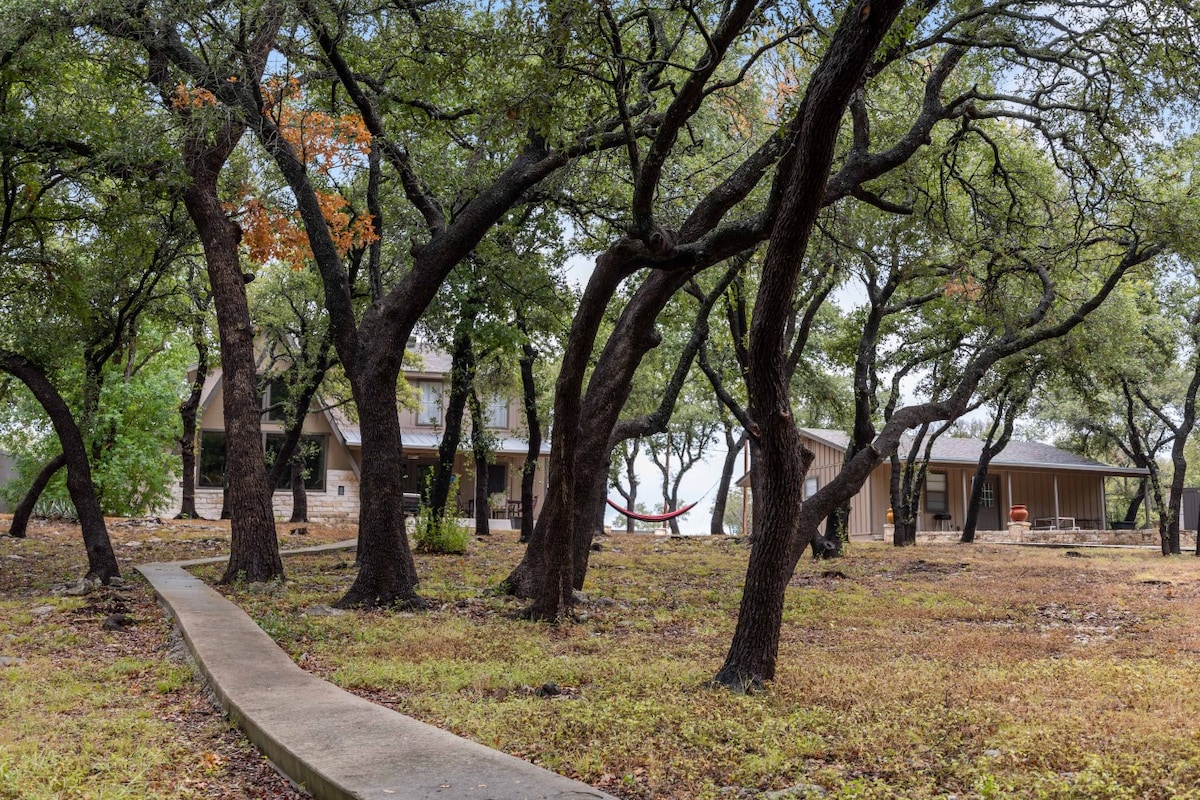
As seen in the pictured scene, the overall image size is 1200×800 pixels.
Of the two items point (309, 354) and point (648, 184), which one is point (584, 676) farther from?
point (309, 354)

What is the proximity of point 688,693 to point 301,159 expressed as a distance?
8697 mm

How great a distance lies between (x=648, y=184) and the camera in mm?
7348

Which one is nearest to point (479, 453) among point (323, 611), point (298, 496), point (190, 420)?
point (298, 496)

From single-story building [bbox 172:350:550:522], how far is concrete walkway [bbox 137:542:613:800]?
775 inches

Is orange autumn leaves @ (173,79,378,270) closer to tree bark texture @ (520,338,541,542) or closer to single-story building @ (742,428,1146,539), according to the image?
tree bark texture @ (520,338,541,542)

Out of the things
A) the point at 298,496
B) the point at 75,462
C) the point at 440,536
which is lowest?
the point at 440,536

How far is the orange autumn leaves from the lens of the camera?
36.3ft

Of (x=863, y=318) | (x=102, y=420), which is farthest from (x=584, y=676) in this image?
(x=102, y=420)

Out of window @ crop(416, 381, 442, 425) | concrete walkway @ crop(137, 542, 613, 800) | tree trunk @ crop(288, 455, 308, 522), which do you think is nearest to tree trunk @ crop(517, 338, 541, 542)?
tree trunk @ crop(288, 455, 308, 522)

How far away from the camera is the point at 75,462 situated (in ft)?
39.0

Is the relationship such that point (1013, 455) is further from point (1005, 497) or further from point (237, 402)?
point (237, 402)

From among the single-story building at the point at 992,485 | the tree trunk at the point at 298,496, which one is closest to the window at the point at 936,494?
the single-story building at the point at 992,485

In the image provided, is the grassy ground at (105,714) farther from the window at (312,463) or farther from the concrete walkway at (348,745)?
the window at (312,463)

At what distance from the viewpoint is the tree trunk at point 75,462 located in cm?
1170
